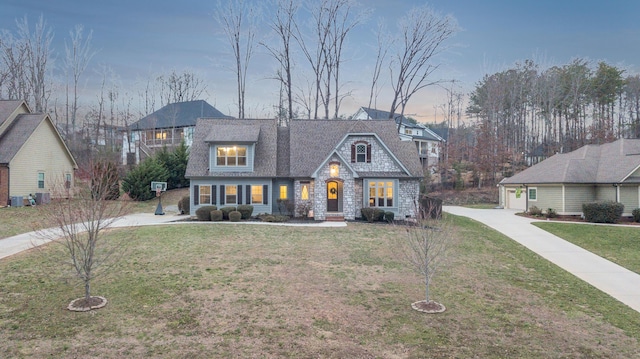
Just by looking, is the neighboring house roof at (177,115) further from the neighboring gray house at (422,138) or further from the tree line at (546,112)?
the tree line at (546,112)

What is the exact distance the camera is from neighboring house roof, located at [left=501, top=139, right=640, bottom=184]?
23.2m

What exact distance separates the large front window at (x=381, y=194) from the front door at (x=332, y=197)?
7.43ft

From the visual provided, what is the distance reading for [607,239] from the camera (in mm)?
16922

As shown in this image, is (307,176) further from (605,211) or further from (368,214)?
(605,211)

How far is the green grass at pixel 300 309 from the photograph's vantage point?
6207 millimetres

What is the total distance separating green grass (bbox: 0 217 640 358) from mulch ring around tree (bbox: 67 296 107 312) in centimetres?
18

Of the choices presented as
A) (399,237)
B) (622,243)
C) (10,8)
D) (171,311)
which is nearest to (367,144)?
(399,237)

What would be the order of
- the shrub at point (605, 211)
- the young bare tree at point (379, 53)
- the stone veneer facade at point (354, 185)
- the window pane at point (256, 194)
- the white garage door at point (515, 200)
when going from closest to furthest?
1. the shrub at point (605, 211)
2. the stone veneer facade at point (354, 185)
3. the window pane at point (256, 194)
4. the white garage door at point (515, 200)
5. the young bare tree at point (379, 53)

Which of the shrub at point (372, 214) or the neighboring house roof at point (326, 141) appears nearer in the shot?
the shrub at point (372, 214)

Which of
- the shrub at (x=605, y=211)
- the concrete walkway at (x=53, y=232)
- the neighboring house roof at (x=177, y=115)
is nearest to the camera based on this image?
the concrete walkway at (x=53, y=232)

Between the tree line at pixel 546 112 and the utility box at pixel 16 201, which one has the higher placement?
the tree line at pixel 546 112

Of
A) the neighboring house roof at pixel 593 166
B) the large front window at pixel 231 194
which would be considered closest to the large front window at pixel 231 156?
the large front window at pixel 231 194

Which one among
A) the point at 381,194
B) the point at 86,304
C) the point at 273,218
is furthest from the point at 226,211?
the point at 86,304

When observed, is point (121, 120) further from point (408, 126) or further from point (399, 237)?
point (399, 237)
